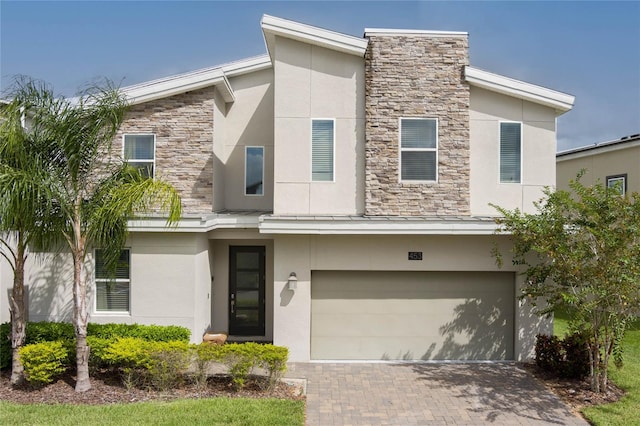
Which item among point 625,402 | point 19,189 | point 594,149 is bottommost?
point 625,402

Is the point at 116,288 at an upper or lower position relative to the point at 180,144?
lower

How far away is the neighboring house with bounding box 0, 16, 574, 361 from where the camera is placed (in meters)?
11.1

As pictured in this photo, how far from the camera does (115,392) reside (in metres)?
8.86

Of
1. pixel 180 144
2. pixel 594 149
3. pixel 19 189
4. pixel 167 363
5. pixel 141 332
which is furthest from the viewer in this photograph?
pixel 594 149

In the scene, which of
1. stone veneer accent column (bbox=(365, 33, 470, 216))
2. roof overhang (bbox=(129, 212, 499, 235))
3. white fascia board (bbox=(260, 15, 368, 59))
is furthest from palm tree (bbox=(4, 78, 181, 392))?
stone veneer accent column (bbox=(365, 33, 470, 216))

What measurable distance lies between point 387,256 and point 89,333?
22.5 feet

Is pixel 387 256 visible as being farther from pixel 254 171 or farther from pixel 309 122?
pixel 254 171

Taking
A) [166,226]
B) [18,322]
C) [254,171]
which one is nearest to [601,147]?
[254,171]

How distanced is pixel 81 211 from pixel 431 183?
24.7 feet

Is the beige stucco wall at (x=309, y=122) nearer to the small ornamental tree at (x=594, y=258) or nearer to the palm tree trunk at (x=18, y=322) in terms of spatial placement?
the small ornamental tree at (x=594, y=258)

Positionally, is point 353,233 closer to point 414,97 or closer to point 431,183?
point 431,183

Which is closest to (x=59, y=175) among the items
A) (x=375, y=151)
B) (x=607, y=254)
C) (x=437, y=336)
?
(x=375, y=151)

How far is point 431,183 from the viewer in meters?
11.3

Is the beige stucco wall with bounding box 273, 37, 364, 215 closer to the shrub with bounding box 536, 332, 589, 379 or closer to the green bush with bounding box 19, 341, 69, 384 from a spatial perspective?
the shrub with bounding box 536, 332, 589, 379
